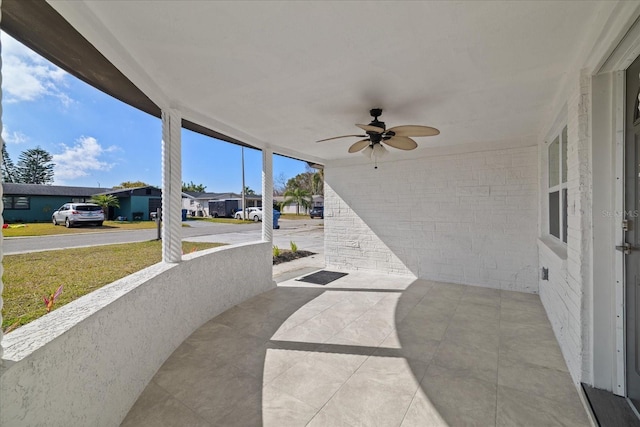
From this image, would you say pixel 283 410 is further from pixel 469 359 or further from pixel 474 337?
pixel 474 337

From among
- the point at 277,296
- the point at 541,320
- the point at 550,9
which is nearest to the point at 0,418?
the point at 550,9

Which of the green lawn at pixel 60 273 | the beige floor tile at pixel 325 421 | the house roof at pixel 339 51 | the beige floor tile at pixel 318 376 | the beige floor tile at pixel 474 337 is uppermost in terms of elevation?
the house roof at pixel 339 51

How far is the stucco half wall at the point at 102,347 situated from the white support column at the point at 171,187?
20 centimetres

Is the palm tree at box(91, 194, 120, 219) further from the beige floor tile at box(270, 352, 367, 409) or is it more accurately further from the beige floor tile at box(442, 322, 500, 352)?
the beige floor tile at box(442, 322, 500, 352)

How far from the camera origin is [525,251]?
14.0 feet

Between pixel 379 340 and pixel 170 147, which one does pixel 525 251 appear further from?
pixel 170 147

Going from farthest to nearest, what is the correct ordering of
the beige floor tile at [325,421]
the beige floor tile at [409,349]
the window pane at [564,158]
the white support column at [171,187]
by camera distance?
1. the window pane at [564,158]
2. the white support column at [171,187]
3. the beige floor tile at [409,349]
4. the beige floor tile at [325,421]

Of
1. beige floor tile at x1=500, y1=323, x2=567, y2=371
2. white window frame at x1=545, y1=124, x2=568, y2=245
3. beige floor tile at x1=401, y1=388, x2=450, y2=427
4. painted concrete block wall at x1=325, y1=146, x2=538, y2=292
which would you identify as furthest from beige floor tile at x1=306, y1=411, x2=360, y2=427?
painted concrete block wall at x1=325, y1=146, x2=538, y2=292

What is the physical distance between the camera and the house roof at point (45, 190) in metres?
2.46

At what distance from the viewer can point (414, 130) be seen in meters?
2.69

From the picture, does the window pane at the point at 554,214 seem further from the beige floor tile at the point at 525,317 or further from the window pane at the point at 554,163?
the beige floor tile at the point at 525,317

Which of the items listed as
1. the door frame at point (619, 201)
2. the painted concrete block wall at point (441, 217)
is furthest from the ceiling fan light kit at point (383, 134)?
the painted concrete block wall at point (441, 217)

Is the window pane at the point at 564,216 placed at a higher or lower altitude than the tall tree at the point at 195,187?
lower

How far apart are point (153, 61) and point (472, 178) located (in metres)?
4.52
